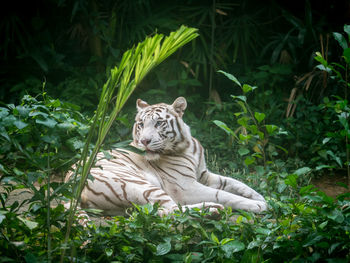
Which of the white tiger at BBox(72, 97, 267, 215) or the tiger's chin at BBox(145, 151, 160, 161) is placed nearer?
the white tiger at BBox(72, 97, 267, 215)

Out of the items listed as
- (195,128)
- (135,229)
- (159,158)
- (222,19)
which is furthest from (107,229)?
(222,19)

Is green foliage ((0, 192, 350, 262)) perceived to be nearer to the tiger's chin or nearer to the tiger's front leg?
the tiger's chin

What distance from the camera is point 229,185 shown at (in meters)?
3.74

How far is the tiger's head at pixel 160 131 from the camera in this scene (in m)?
3.33

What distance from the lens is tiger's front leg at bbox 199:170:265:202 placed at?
3.61 m

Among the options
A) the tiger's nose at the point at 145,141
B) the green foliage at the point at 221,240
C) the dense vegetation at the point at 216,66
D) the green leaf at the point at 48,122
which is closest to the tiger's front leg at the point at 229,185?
the dense vegetation at the point at 216,66

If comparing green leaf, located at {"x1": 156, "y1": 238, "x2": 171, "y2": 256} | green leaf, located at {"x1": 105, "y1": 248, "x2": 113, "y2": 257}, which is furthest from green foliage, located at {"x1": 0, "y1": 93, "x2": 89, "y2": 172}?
green leaf, located at {"x1": 156, "y1": 238, "x2": 171, "y2": 256}

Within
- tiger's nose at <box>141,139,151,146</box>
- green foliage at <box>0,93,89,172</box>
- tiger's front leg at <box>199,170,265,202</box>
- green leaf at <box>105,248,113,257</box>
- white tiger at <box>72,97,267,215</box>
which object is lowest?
tiger's front leg at <box>199,170,265,202</box>

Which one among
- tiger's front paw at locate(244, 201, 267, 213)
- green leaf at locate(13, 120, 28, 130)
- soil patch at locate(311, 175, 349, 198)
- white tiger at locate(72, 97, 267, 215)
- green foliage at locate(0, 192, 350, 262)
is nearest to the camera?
green leaf at locate(13, 120, 28, 130)

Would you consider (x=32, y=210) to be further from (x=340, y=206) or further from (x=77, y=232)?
(x=340, y=206)

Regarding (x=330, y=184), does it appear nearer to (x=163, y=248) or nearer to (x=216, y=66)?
(x=216, y=66)

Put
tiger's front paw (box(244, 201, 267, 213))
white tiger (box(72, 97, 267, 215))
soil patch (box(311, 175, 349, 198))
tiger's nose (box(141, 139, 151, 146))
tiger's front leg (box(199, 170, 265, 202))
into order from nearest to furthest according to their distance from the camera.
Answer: white tiger (box(72, 97, 267, 215)) < tiger's front paw (box(244, 201, 267, 213)) < tiger's nose (box(141, 139, 151, 146)) < tiger's front leg (box(199, 170, 265, 202)) < soil patch (box(311, 175, 349, 198))

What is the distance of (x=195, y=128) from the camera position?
18.0ft

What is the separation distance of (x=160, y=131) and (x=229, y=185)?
0.86 meters
